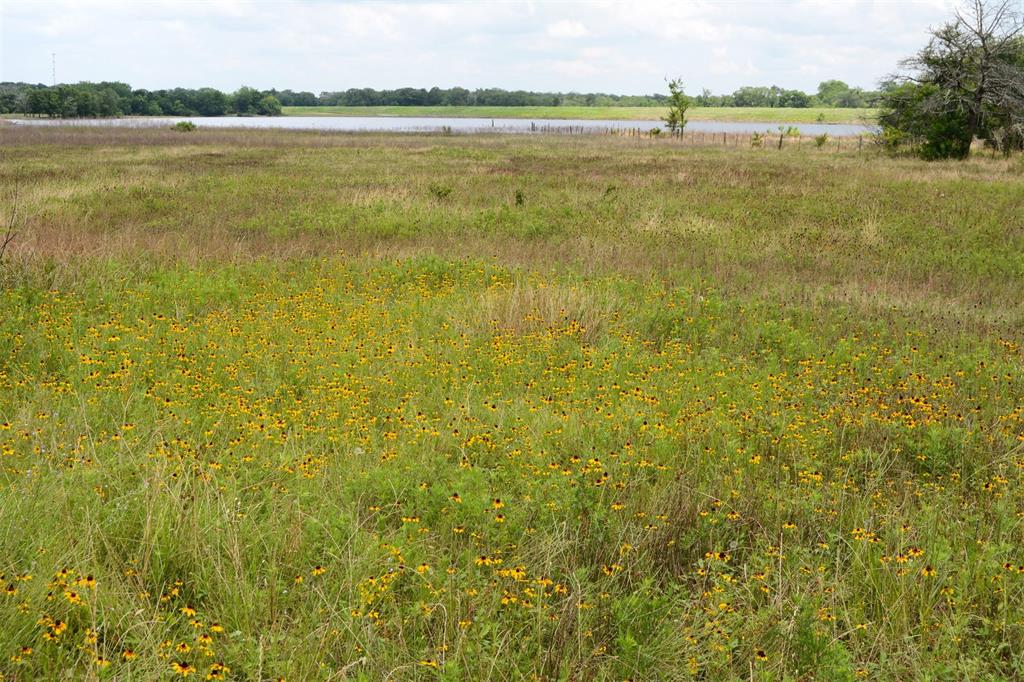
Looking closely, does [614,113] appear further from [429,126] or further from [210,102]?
[210,102]

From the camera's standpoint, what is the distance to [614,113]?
162875mm

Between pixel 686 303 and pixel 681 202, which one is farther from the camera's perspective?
pixel 681 202

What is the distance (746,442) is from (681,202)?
1417 centimetres

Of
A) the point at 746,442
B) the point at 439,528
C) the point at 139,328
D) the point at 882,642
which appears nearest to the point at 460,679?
the point at 439,528

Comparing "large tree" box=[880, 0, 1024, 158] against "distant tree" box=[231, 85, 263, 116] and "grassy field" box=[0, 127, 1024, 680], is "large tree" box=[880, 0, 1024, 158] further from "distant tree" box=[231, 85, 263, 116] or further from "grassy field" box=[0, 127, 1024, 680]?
"distant tree" box=[231, 85, 263, 116]

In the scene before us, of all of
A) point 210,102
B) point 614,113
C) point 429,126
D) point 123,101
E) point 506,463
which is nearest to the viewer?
point 506,463

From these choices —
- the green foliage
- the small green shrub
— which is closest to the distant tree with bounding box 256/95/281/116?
the green foliage

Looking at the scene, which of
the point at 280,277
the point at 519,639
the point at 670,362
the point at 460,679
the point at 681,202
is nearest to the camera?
the point at 460,679

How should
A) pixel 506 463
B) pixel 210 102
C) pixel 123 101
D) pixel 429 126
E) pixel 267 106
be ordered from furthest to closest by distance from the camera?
pixel 267 106 < pixel 210 102 < pixel 123 101 < pixel 429 126 < pixel 506 463

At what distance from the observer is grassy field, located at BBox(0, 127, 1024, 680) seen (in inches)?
138

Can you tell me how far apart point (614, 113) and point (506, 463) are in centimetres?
16634

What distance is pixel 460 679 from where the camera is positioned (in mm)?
3244

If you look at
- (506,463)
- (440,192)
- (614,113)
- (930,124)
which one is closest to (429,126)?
(614,113)

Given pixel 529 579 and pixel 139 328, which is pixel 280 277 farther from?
pixel 529 579
